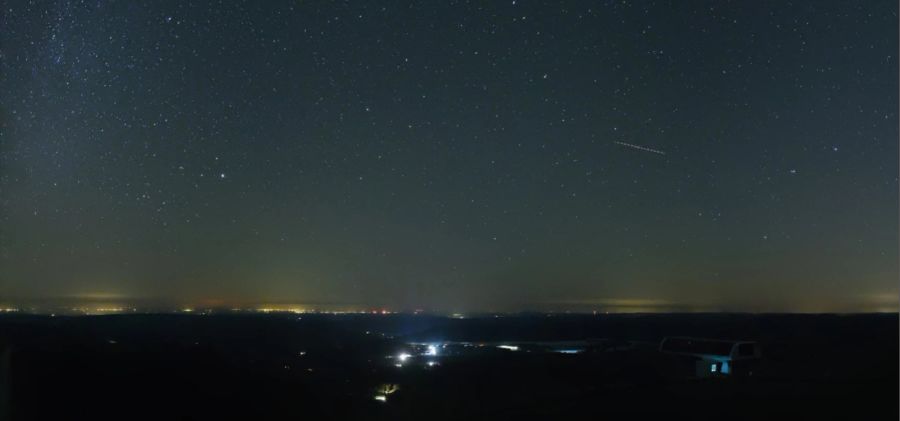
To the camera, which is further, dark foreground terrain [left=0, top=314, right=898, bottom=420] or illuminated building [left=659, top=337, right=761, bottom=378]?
illuminated building [left=659, top=337, right=761, bottom=378]

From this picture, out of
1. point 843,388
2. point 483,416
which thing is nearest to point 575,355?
point 843,388

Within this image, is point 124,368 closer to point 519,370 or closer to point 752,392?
point 519,370

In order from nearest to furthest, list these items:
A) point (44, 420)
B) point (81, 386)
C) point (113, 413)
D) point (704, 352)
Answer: point (44, 420) < point (113, 413) < point (81, 386) < point (704, 352)

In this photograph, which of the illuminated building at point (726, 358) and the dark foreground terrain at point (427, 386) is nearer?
the dark foreground terrain at point (427, 386)

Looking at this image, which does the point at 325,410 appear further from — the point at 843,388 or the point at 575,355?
the point at 575,355

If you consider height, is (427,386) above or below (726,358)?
below

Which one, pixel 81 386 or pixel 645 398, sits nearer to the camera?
pixel 645 398

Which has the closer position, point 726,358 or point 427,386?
point 427,386

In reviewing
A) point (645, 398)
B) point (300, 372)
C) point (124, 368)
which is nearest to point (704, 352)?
point (645, 398)

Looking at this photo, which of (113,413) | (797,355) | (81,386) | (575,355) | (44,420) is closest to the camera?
(44,420)
